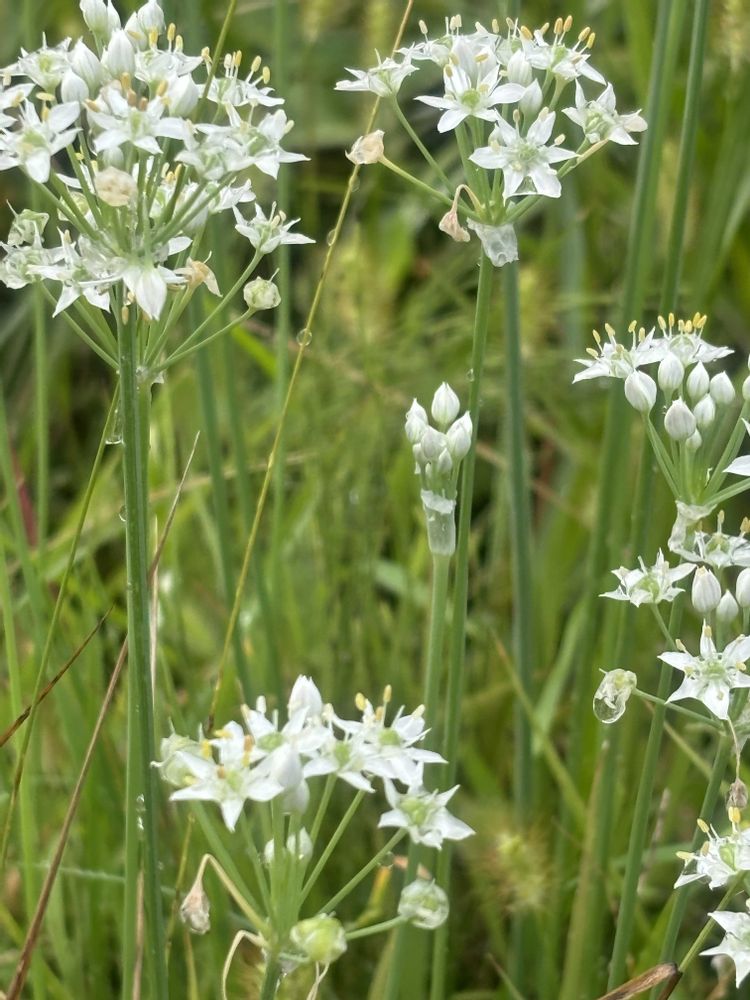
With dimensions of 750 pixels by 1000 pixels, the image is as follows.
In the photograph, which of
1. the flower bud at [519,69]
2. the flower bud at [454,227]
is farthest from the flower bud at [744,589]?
the flower bud at [519,69]

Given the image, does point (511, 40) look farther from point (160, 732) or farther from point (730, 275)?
point (730, 275)

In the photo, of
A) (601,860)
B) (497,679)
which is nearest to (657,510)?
(497,679)

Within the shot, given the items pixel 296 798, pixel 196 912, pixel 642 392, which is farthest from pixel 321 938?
pixel 642 392

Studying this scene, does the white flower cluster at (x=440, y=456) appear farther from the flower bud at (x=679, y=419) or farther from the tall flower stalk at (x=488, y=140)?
the flower bud at (x=679, y=419)

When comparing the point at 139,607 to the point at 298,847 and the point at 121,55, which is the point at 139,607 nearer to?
the point at 298,847

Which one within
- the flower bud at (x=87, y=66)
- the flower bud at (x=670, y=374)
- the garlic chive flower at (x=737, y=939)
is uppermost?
the flower bud at (x=87, y=66)

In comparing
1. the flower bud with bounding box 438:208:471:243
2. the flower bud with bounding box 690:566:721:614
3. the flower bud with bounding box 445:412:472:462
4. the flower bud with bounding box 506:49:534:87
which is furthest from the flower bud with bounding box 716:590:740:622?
the flower bud with bounding box 506:49:534:87
